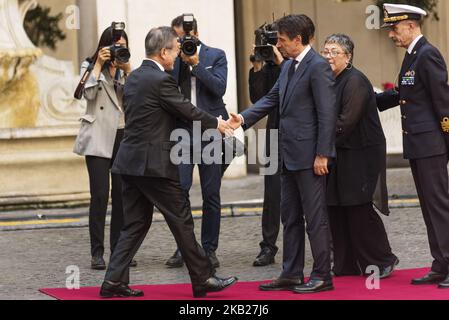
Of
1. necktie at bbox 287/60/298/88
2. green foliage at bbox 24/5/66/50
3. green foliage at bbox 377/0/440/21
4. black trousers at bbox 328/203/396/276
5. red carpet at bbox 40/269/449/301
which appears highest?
green foliage at bbox 377/0/440/21

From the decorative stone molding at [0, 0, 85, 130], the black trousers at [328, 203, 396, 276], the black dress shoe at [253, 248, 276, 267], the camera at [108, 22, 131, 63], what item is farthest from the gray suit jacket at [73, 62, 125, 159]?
the decorative stone molding at [0, 0, 85, 130]

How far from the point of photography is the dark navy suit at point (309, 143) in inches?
367

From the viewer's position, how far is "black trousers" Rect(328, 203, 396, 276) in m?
10.1

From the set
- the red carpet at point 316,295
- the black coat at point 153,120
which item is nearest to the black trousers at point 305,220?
the red carpet at point 316,295

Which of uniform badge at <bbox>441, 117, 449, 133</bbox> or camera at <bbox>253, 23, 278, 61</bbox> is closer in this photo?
uniform badge at <bbox>441, 117, 449, 133</bbox>

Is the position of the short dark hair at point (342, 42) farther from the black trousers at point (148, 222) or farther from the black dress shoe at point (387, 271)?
the black trousers at point (148, 222)

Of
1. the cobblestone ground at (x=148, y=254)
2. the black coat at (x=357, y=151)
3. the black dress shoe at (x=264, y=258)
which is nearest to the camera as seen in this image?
the black coat at (x=357, y=151)

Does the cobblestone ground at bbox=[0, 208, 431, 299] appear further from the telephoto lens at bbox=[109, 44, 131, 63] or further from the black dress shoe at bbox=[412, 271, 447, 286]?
the telephoto lens at bbox=[109, 44, 131, 63]

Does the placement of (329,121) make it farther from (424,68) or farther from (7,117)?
(7,117)

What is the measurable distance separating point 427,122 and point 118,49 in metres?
2.60

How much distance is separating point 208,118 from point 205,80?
51.8 inches

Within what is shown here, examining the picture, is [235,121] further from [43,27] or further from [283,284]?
[43,27]

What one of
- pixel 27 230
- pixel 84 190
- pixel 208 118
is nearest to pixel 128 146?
pixel 208 118

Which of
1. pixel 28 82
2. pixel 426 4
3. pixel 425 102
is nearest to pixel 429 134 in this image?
pixel 425 102
